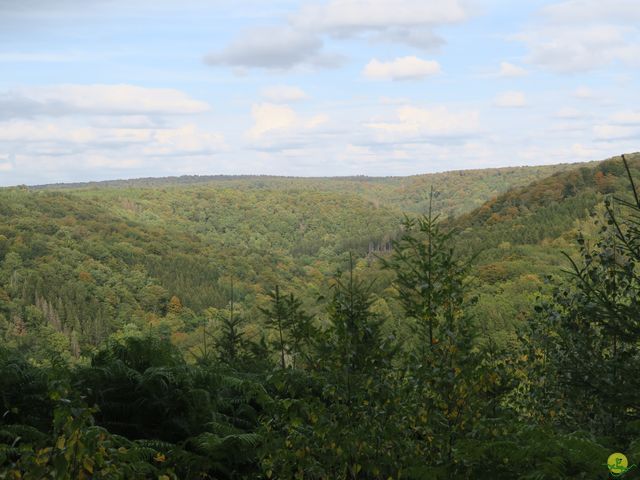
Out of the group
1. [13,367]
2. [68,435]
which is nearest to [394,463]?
[68,435]

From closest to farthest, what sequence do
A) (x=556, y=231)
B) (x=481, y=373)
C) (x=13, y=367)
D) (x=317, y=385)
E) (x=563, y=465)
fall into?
(x=563, y=465) < (x=481, y=373) < (x=13, y=367) < (x=317, y=385) < (x=556, y=231)

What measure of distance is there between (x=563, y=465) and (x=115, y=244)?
667 ft

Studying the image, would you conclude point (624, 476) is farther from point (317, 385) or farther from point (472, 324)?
point (317, 385)

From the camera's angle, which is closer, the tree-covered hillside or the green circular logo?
the green circular logo

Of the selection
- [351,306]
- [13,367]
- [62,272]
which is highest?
[351,306]

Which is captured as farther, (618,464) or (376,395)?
(376,395)

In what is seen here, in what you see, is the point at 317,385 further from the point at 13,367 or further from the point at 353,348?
the point at 13,367

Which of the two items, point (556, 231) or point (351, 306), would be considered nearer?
point (351, 306)

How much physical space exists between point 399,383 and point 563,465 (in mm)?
3044

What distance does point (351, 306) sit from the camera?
28.9 feet

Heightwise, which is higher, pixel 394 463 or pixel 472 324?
pixel 472 324

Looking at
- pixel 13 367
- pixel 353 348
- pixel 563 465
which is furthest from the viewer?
pixel 13 367

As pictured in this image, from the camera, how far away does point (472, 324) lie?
7.97 meters

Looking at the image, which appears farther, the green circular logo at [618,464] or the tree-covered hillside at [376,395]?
the tree-covered hillside at [376,395]
